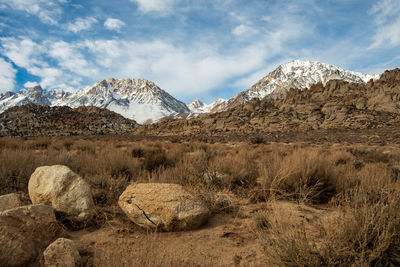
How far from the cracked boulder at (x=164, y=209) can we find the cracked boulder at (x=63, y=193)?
50cm

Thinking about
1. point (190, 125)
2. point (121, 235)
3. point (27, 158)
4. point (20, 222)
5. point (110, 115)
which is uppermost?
point (110, 115)

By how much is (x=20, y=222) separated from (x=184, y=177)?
9.06ft

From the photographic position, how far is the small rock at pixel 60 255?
1.64 meters

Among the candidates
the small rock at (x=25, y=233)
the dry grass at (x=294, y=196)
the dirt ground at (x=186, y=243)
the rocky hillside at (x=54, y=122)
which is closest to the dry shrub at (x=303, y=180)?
the dry grass at (x=294, y=196)

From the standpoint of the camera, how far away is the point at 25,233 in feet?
6.40

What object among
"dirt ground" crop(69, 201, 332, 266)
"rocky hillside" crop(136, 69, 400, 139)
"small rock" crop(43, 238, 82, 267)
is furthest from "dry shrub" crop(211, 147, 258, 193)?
"rocky hillside" crop(136, 69, 400, 139)

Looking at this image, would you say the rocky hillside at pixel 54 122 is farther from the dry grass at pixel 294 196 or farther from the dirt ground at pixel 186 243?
the dirt ground at pixel 186 243

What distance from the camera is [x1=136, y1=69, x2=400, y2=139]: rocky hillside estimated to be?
47.7 m

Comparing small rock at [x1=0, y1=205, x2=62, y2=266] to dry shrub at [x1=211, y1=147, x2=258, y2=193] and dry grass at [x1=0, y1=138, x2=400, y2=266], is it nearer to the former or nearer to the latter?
dry grass at [x1=0, y1=138, x2=400, y2=266]

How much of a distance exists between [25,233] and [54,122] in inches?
3233

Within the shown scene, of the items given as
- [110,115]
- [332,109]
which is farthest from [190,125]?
[110,115]

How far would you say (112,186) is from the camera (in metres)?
3.73

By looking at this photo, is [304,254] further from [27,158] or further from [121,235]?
[27,158]

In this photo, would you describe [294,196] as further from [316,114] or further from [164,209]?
[316,114]
